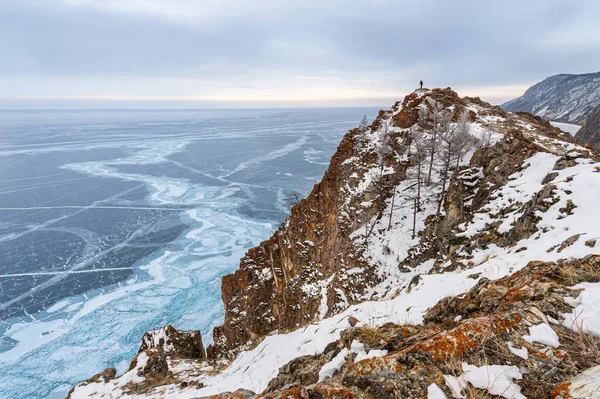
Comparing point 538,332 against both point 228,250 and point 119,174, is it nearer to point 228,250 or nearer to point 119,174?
point 228,250

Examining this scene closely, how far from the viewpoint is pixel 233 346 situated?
2197 cm

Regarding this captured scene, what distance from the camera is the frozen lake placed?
1073 inches

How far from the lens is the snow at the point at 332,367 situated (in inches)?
191

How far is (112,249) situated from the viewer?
142 ft

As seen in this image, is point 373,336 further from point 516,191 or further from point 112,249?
point 112,249

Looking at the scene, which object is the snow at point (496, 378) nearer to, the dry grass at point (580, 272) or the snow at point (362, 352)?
the snow at point (362, 352)

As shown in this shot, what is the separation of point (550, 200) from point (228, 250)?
39.5 m

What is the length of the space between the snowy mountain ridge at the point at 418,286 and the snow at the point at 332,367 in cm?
2

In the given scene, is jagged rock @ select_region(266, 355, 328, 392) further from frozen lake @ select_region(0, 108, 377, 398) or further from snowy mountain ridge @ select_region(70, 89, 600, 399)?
frozen lake @ select_region(0, 108, 377, 398)

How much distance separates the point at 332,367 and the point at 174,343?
13270 mm

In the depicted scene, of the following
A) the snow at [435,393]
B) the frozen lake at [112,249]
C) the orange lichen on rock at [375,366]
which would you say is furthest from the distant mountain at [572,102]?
the snow at [435,393]

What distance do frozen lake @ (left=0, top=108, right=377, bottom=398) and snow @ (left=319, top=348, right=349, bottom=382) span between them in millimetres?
27586


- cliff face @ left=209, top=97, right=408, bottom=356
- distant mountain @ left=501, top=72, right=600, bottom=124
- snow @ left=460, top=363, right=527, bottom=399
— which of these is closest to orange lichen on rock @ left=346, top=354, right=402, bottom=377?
snow @ left=460, top=363, right=527, bottom=399

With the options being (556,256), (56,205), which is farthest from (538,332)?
(56,205)
